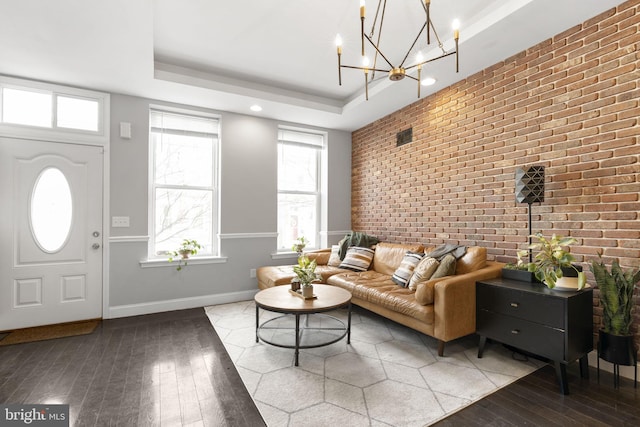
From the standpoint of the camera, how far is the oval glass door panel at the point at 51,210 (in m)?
3.38

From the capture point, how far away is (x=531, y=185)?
2602 millimetres

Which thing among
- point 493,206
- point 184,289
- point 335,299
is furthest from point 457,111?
point 184,289

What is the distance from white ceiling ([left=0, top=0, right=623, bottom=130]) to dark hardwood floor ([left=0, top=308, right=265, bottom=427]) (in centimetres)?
270

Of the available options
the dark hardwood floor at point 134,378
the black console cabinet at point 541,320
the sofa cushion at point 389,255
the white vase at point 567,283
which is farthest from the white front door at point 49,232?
the white vase at point 567,283

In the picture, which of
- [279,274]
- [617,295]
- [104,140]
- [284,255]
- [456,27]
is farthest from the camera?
[284,255]

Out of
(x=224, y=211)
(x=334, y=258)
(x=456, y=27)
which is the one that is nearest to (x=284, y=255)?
(x=334, y=258)

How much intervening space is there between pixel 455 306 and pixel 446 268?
445 millimetres

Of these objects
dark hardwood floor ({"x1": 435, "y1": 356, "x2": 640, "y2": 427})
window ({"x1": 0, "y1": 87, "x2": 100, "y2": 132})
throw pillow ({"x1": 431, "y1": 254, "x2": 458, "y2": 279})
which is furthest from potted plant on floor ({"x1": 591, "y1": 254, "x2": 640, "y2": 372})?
window ({"x1": 0, "y1": 87, "x2": 100, "y2": 132})

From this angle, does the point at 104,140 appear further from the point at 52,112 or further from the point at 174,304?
the point at 174,304

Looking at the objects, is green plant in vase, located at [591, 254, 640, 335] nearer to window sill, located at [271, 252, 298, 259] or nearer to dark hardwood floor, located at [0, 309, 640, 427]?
dark hardwood floor, located at [0, 309, 640, 427]

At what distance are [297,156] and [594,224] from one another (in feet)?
12.5

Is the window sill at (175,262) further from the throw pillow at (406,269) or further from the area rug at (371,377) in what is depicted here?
the throw pillow at (406,269)

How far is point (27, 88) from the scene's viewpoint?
3350 millimetres

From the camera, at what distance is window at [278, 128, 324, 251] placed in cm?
493
